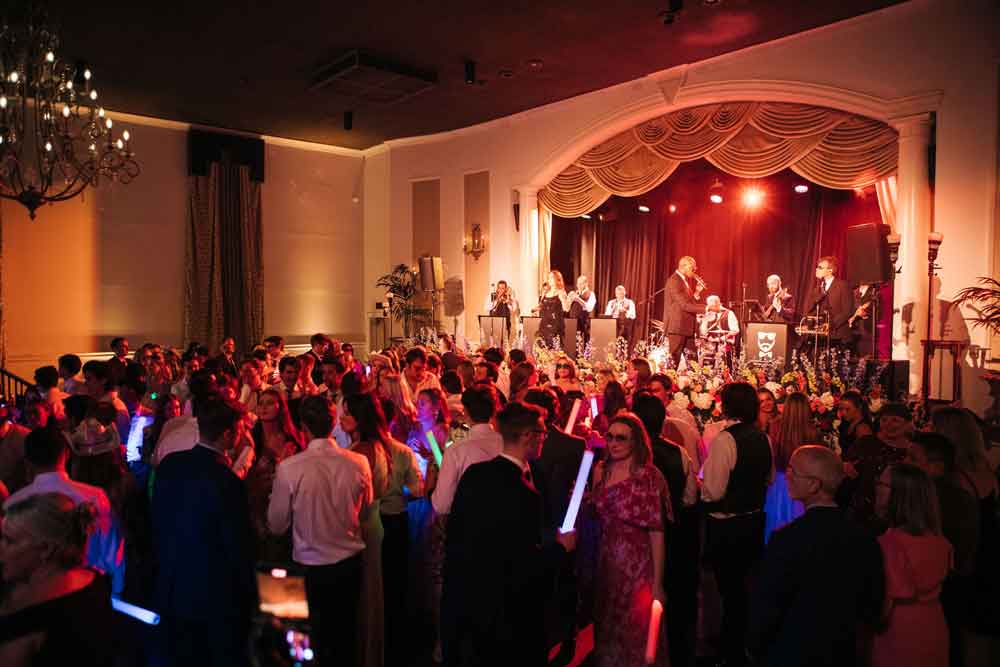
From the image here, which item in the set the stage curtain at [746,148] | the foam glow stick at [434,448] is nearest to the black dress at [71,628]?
the foam glow stick at [434,448]

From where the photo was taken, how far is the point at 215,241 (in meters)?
13.0

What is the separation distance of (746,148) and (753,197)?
3451mm

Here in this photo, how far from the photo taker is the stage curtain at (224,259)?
506 inches

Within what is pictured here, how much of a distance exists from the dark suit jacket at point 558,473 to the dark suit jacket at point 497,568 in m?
1.10

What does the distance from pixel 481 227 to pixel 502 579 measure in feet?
34.5

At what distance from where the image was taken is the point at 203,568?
2652mm

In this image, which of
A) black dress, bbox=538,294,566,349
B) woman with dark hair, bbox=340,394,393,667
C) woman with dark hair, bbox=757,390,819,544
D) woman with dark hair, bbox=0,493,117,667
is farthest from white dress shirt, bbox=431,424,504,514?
black dress, bbox=538,294,566,349

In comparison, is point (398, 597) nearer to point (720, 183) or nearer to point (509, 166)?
point (509, 166)

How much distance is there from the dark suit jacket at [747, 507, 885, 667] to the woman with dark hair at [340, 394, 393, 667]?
1.92 m

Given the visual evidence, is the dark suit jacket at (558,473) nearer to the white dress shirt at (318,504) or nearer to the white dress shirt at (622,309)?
the white dress shirt at (318,504)

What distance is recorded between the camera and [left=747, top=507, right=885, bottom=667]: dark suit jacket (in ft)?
7.60

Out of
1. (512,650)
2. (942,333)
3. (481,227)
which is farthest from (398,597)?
(481,227)

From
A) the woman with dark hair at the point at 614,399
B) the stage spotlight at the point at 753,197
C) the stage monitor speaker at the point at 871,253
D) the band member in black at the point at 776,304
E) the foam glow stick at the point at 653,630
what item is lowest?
the foam glow stick at the point at 653,630

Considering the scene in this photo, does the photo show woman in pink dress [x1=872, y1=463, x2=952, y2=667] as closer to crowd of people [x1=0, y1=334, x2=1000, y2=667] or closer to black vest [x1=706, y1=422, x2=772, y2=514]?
crowd of people [x1=0, y1=334, x2=1000, y2=667]
